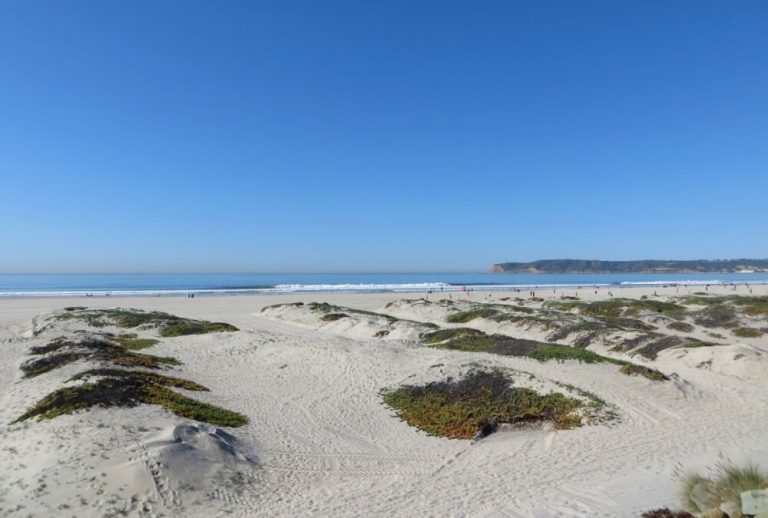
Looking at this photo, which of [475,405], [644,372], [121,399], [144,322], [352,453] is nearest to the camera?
[352,453]

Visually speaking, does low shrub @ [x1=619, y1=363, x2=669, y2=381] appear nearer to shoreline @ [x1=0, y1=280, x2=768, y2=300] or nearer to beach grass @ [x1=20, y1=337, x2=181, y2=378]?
beach grass @ [x1=20, y1=337, x2=181, y2=378]

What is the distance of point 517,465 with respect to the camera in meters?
10.6

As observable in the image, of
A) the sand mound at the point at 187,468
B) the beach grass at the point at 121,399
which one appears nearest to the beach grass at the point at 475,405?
the beach grass at the point at 121,399

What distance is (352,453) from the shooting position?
11562 mm

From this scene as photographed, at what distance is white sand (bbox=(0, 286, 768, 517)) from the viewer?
27.8 ft

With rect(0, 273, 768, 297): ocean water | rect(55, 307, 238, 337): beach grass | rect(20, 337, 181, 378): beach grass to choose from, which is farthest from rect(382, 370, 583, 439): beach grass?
rect(0, 273, 768, 297): ocean water

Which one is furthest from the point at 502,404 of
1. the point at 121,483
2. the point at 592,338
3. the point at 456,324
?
the point at 456,324

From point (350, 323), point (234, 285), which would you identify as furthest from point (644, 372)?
point (234, 285)

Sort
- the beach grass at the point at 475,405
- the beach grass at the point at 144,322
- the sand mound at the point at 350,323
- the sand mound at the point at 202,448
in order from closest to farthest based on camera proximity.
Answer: the sand mound at the point at 202,448 < the beach grass at the point at 475,405 < the beach grass at the point at 144,322 < the sand mound at the point at 350,323

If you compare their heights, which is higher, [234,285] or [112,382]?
[234,285]

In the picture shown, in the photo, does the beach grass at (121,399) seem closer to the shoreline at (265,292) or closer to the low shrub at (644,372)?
the low shrub at (644,372)

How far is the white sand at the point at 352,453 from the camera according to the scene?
8.47 meters

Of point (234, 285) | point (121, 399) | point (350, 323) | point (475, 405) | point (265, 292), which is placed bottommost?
point (475, 405)

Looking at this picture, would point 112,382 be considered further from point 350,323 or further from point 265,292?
point 265,292
